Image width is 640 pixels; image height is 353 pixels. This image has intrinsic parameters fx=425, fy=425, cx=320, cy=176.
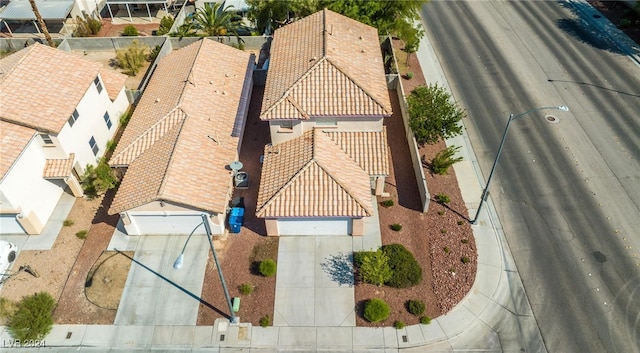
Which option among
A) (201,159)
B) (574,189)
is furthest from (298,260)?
(574,189)

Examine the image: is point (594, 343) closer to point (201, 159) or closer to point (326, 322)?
point (326, 322)

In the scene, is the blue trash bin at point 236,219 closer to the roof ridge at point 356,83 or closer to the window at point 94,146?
the roof ridge at point 356,83

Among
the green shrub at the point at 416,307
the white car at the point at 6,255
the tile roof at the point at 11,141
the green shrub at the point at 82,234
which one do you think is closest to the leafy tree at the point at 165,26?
the tile roof at the point at 11,141

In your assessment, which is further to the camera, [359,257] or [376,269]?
[359,257]

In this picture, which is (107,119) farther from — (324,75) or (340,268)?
(340,268)

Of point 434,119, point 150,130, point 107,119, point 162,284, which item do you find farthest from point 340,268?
point 107,119
